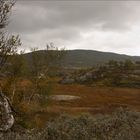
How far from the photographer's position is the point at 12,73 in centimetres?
5659

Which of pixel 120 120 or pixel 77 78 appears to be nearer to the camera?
pixel 120 120

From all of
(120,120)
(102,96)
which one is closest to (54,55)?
(102,96)

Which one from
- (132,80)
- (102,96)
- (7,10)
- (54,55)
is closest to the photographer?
(7,10)

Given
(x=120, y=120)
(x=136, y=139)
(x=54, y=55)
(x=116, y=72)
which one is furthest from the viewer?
(x=116, y=72)

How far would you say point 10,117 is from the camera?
66.8 feet

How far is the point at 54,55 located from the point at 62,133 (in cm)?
4920

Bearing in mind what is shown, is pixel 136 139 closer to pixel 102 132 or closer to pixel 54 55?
pixel 102 132

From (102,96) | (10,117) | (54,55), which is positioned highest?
(54,55)

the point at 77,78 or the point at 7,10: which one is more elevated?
the point at 7,10

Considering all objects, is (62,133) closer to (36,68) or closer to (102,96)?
(36,68)

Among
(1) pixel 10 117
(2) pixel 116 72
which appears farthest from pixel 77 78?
(1) pixel 10 117

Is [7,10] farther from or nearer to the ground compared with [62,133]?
farther from the ground

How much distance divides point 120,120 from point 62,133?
494 cm

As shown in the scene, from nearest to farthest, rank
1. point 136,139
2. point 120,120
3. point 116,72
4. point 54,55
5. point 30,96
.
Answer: point 136,139 < point 120,120 < point 30,96 < point 54,55 < point 116,72
